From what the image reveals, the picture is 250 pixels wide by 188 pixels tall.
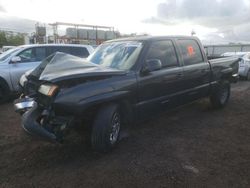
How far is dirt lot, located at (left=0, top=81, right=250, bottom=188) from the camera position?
3158mm

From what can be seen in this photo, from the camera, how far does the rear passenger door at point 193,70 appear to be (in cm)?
530

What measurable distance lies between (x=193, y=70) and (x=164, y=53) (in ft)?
3.10

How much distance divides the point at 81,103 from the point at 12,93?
16.6 ft

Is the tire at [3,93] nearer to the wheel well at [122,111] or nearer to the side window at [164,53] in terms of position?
the wheel well at [122,111]

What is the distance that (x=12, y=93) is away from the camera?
301 inches

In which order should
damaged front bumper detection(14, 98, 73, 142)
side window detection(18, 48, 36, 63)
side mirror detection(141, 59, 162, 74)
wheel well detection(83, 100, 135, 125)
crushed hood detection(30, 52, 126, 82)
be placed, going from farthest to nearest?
side window detection(18, 48, 36, 63) < side mirror detection(141, 59, 162, 74) < wheel well detection(83, 100, 135, 125) < crushed hood detection(30, 52, 126, 82) < damaged front bumper detection(14, 98, 73, 142)

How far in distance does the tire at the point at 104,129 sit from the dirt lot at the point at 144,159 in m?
0.19

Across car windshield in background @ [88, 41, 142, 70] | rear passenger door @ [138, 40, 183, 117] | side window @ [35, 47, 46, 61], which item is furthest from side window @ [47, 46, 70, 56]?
rear passenger door @ [138, 40, 183, 117]

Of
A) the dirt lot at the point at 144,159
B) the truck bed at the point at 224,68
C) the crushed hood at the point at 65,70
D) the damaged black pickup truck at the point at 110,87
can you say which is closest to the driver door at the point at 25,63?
the dirt lot at the point at 144,159

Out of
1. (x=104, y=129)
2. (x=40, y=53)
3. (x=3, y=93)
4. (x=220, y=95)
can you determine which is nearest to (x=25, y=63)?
(x=40, y=53)

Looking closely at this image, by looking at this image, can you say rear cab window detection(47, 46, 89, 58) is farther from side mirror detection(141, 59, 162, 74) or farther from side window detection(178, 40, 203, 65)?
side mirror detection(141, 59, 162, 74)

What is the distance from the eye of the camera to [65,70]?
378 cm

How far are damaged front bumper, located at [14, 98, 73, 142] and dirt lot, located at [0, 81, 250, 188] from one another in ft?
1.58

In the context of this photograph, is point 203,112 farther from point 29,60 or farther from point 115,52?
point 29,60
